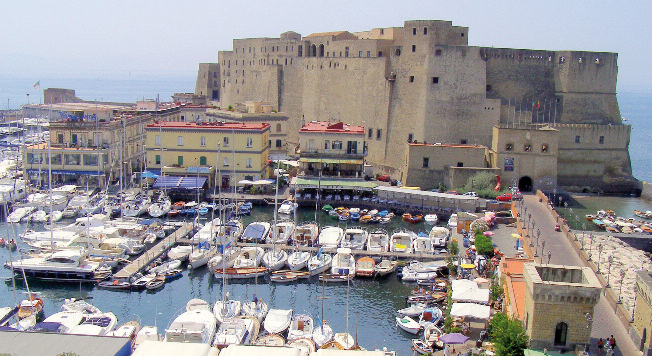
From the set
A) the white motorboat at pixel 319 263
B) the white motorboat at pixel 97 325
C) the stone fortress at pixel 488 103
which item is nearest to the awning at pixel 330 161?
the stone fortress at pixel 488 103

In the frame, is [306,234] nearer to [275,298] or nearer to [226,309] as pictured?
[275,298]

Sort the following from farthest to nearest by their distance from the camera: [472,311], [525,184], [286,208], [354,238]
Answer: [525,184] → [286,208] → [354,238] → [472,311]

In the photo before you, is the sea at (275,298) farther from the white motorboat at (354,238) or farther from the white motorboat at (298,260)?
the white motorboat at (354,238)

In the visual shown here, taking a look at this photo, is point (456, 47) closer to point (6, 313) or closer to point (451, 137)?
point (451, 137)

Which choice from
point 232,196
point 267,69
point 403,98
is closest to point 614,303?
point 232,196

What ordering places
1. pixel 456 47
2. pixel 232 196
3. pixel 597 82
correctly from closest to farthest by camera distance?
pixel 232 196, pixel 456 47, pixel 597 82

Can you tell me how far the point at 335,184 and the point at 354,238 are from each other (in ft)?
30.4

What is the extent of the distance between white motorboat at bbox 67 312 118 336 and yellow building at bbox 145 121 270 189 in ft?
69.9

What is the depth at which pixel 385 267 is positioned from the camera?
2941 centimetres

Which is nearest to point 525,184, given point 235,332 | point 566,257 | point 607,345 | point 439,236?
point 439,236

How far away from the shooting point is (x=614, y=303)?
21.2 meters

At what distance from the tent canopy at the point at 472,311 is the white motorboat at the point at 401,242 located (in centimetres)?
941

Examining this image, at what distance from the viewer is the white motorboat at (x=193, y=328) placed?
2127 cm

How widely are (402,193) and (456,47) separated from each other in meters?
11.6
